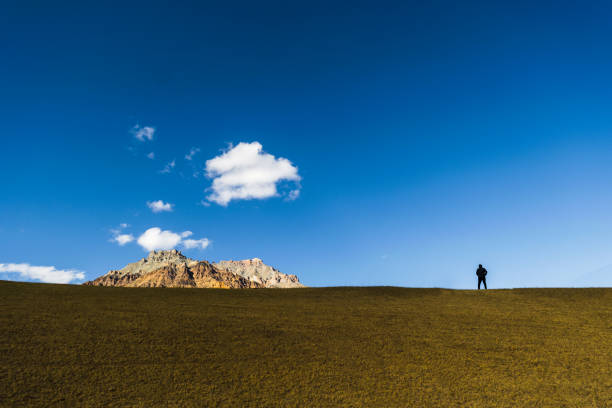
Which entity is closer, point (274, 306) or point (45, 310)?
point (45, 310)

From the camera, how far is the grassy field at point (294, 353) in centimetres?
989

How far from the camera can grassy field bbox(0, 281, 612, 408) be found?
32.4 feet

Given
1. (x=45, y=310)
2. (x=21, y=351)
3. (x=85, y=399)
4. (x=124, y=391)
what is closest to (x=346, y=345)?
(x=124, y=391)

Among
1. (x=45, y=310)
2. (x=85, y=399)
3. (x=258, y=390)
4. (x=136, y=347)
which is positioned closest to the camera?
(x=85, y=399)

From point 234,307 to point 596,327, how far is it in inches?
617

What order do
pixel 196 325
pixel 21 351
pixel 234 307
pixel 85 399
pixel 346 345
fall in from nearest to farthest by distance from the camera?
pixel 85 399
pixel 21 351
pixel 346 345
pixel 196 325
pixel 234 307

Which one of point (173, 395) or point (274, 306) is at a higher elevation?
point (274, 306)

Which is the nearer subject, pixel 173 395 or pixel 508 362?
pixel 173 395

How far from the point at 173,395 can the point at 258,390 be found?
2.10 metres

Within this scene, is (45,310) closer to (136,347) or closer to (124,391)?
(136,347)

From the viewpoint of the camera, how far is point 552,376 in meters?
11.5

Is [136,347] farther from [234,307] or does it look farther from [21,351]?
[234,307]

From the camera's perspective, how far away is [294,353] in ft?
40.9

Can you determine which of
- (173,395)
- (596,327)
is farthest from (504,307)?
(173,395)
